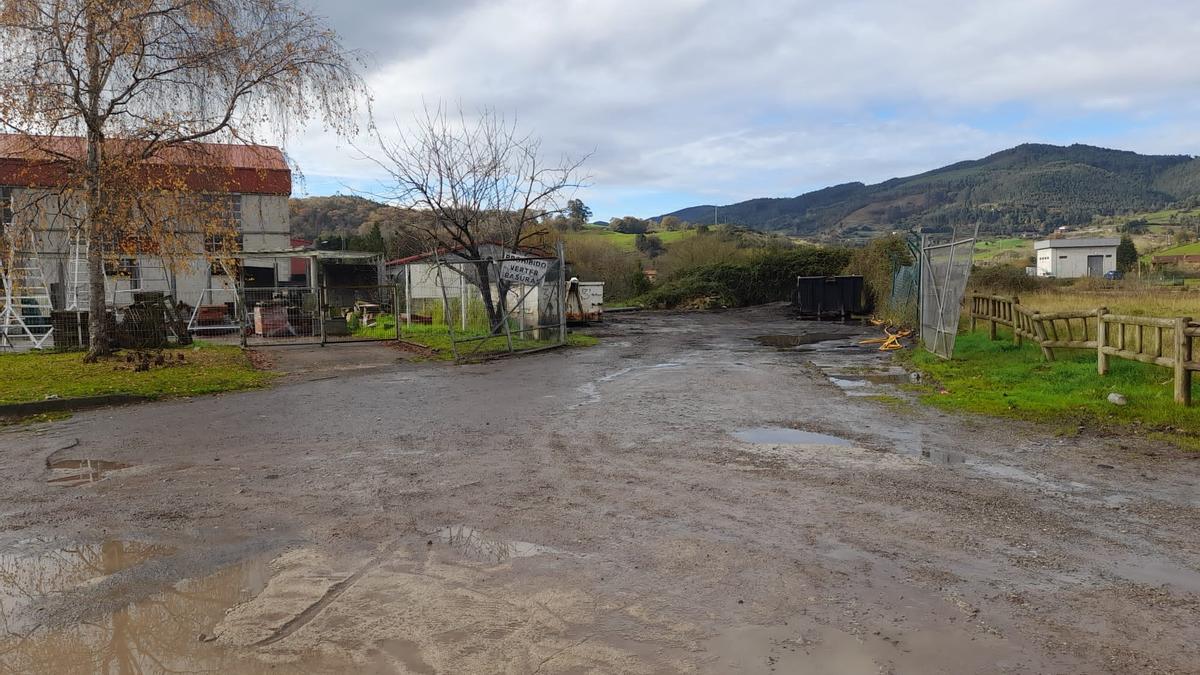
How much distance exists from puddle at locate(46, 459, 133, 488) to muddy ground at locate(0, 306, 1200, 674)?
0.15ft

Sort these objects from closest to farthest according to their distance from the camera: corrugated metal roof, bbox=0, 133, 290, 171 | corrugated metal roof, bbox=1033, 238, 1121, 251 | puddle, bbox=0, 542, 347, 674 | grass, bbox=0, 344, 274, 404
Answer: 1. puddle, bbox=0, 542, 347, 674
2. grass, bbox=0, 344, 274, 404
3. corrugated metal roof, bbox=0, 133, 290, 171
4. corrugated metal roof, bbox=1033, 238, 1121, 251

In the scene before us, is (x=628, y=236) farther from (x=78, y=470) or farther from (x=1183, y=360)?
(x=78, y=470)

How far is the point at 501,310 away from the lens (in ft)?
67.2

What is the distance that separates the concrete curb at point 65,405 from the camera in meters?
10.6

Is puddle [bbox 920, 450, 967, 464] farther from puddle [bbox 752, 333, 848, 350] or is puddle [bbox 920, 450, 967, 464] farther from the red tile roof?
the red tile roof

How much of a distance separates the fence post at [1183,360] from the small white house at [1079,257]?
58455 mm

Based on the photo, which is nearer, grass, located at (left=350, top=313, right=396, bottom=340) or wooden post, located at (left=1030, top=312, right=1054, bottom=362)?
wooden post, located at (left=1030, top=312, right=1054, bottom=362)

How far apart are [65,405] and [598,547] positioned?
388 inches

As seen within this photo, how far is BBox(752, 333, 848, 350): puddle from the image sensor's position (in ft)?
71.0

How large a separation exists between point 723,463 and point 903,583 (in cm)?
304

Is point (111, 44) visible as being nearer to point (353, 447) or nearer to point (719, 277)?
point (353, 447)

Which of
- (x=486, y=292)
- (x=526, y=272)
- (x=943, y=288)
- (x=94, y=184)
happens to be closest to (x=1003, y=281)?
(x=943, y=288)

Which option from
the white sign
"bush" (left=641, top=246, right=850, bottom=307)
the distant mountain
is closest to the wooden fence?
the white sign

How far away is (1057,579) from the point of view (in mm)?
4410
